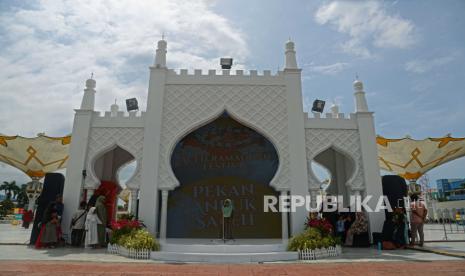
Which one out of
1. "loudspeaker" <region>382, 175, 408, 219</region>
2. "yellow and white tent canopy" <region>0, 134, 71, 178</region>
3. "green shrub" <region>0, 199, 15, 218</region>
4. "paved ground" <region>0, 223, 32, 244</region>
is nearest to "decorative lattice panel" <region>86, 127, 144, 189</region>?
"paved ground" <region>0, 223, 32, 244</region>

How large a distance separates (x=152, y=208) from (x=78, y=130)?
4016mm

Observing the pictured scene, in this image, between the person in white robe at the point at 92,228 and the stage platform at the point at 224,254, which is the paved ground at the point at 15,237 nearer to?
the person in white robe at the point at 92,228

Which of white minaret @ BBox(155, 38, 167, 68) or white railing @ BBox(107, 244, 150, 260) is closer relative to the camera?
white railing @ BBox(107, 244, 150, 260)

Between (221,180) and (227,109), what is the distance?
2.72 metres

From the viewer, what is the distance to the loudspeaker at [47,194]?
9875mm

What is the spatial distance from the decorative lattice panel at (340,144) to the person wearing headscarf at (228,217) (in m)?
3.24

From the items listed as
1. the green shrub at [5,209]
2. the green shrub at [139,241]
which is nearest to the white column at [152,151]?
the green shrub at [139,241]

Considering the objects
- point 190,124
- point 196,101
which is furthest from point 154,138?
point 196,101

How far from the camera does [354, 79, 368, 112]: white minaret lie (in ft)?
38.0

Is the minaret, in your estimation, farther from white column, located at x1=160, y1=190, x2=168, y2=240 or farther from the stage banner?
Result: white column, located at x1=160, y1=190, x2=168, y2=240

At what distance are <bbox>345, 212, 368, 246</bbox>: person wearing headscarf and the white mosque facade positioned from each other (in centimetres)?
46

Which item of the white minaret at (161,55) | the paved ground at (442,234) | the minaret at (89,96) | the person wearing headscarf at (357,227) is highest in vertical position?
the white minaret at (161,55)

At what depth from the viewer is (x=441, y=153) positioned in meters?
14.0

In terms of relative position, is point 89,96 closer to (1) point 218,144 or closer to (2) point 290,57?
(1) point 218,144
